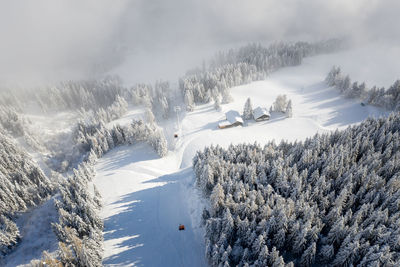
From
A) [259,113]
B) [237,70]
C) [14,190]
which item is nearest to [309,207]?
[259,113]

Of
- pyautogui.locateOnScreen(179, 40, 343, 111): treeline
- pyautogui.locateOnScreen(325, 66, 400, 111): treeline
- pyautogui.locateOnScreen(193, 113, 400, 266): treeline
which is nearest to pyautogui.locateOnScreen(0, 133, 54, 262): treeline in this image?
pyautogui.locateOnScreen(193, 113, 400, 266): treeline

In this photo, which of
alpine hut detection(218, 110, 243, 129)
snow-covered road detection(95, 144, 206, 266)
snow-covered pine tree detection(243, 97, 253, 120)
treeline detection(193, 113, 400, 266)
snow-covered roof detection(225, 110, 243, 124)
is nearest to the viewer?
treeline detection(193, 113, 400, 266)

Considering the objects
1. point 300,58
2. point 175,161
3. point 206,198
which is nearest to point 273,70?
point 300,58

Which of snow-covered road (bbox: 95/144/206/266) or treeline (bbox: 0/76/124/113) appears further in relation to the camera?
treeline (bbox: 0/76/124/113)

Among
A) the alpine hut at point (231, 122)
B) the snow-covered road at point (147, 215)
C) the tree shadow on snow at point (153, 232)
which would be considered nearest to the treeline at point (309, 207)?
the tree shadow on snow at point (153, 232)

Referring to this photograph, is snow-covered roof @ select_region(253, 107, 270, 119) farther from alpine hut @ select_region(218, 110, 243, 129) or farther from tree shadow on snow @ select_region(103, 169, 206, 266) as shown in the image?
tree shadow on snow @ select_region(103, 169, 206, 266)

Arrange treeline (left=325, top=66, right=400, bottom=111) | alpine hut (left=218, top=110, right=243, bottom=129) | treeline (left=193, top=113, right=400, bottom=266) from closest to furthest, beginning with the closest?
treeline (left=193, top=113, right=400, bottom=266), treeline (left=325, top=66, right=400, bottom=111), alpine hut (left=218, top=110, right=243, bottom=129)

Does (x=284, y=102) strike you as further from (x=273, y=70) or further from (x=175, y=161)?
(x=273, y=70)
